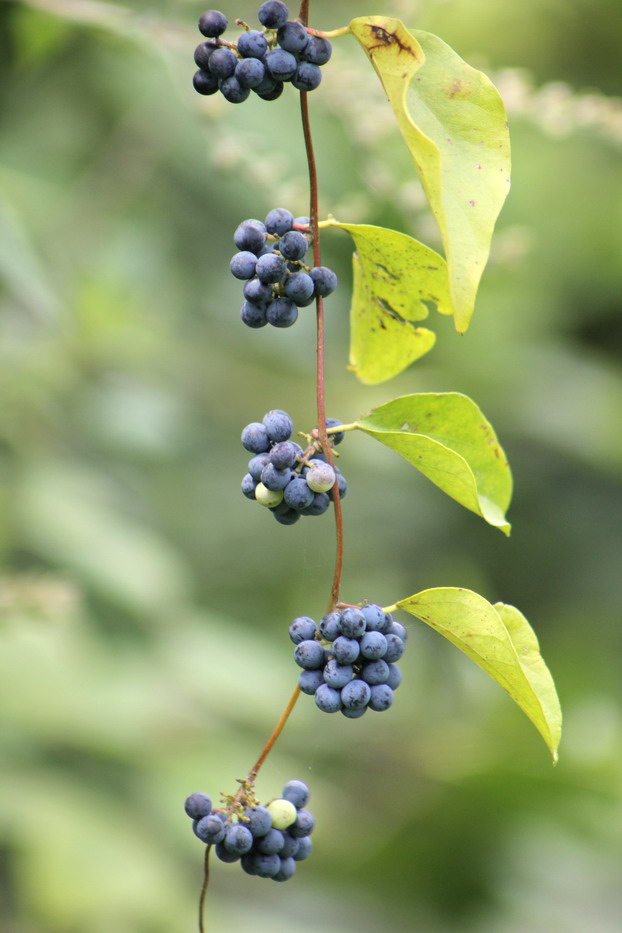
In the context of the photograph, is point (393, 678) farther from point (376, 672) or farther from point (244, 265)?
point (244, 265)

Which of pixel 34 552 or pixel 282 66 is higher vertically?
pixel 282 66

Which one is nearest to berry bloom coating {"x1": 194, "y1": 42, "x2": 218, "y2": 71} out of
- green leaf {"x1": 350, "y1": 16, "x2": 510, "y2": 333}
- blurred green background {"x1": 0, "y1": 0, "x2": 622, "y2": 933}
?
green leaf {"x1": 350, "y1": 16, "x2": 510, "y2": 333}

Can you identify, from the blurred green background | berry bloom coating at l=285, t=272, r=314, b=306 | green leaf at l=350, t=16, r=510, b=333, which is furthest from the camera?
the blurred green background

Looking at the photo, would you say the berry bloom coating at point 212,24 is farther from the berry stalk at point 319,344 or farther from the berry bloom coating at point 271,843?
the berry bloom coating at point 271,843

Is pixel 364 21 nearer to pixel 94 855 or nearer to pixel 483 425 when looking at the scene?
pixel 483 425

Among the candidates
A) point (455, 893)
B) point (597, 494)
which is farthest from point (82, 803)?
point (597, 494)

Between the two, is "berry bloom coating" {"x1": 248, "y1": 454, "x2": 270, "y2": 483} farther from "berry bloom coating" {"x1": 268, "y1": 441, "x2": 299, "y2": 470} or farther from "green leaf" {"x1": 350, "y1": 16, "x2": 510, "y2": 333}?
"green leaf" {"x1": 350, "y1": 16, "x2": 510, "y2": 333}
